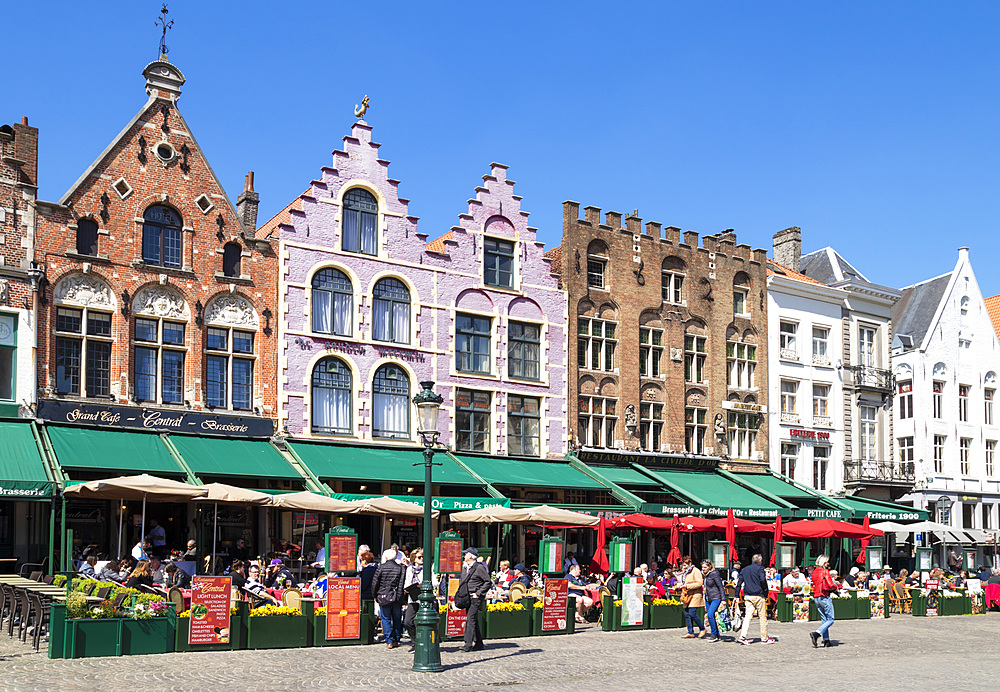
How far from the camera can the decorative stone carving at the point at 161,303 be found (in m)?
27.5

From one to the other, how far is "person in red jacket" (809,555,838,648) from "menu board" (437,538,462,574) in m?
6.86

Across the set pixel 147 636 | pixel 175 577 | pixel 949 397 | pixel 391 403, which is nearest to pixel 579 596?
pixel 175 577

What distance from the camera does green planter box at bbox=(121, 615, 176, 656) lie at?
16734 millimetres

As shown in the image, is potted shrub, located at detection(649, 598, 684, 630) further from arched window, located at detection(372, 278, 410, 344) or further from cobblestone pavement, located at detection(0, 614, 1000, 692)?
arched window, located at detection(372, 278, 410, 344)

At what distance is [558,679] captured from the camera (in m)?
15.7

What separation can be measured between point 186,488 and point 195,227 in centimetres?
878

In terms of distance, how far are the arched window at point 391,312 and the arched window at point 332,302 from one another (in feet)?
2.69

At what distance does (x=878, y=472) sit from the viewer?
4175 centimetres

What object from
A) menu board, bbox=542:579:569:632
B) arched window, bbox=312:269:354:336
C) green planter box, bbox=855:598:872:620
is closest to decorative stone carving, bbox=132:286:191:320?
arched window, bbox=312:269:354:336

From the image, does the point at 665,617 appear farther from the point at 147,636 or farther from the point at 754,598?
the point at 147,636

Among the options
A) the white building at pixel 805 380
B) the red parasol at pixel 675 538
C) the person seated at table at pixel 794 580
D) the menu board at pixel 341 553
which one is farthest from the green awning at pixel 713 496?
the menu board at pixel 341 553

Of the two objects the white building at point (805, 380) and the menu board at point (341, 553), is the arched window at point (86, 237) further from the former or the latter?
the white building at point (805, 380)

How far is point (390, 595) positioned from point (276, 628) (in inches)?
75.4

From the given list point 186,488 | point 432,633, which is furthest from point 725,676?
point 186,488
